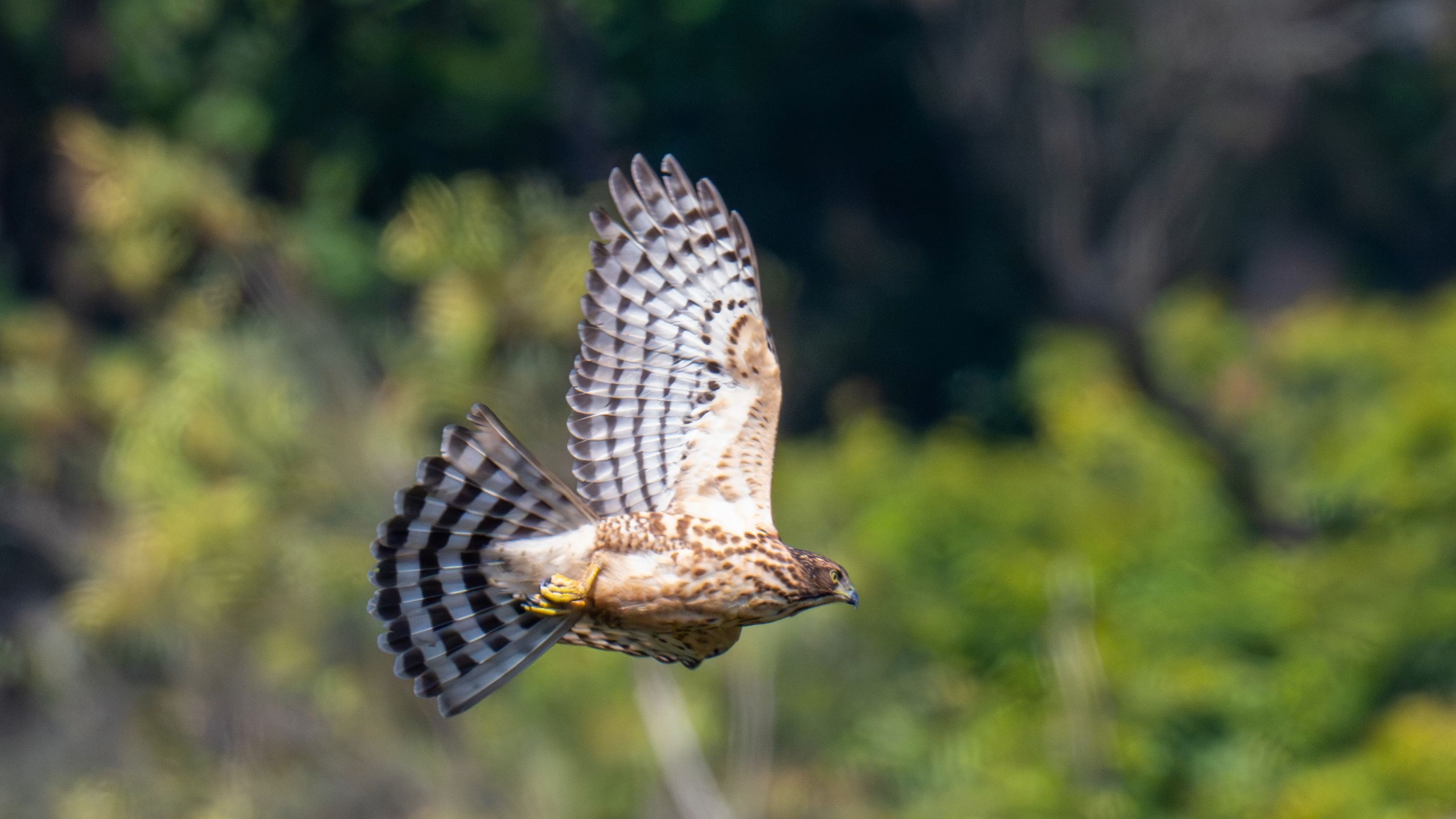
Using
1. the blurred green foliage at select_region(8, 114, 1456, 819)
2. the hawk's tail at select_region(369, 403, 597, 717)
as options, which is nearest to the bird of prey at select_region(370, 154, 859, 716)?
the hawk's tail at select_region(369, 403, 597, 717)

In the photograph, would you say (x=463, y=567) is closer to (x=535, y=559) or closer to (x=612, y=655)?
(x=535, y=559)

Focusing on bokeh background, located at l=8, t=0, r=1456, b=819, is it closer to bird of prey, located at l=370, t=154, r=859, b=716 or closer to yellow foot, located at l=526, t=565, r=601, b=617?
bird of prey, located at l=370, t=154, r=859, b=716

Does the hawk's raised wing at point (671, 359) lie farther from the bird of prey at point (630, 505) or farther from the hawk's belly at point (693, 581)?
the hawk's belly at point (693, 581)

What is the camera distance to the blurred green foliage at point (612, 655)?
7.41m

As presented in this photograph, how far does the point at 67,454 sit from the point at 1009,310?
9.24 m

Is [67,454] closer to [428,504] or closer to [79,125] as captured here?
[79,125]

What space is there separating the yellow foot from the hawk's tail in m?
0.04

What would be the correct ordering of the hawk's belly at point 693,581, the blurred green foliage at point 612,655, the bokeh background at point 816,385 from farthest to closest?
the bokeh background at point 816,385 < the blurred green foliage at point 612,655 < the hawk's belly at point 693,581

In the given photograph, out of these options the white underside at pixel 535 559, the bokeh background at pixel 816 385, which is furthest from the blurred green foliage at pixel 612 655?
the white underside at pixel 535 559

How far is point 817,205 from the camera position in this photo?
1700 centimetres

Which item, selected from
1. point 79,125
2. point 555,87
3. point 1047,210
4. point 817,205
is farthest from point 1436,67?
point 79,125

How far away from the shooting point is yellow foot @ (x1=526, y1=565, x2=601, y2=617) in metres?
3.28

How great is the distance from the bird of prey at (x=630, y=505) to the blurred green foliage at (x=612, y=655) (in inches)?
107

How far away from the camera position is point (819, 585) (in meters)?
3.25
